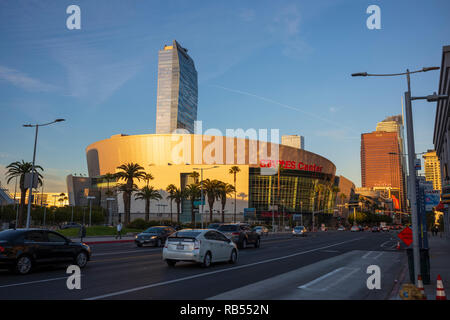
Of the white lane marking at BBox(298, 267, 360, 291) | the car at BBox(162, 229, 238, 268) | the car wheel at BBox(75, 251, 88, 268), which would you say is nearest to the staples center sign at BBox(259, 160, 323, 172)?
the car at BBox(162, 229, 238, 268)

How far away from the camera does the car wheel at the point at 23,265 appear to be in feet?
43.2

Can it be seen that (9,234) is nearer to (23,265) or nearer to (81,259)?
(23,265)

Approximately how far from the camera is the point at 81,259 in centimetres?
1574

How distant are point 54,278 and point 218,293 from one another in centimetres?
582

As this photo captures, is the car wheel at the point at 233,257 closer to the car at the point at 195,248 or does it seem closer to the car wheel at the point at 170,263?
the car at the point at 195,248

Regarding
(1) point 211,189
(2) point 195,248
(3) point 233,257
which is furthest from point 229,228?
(1) point 211,189

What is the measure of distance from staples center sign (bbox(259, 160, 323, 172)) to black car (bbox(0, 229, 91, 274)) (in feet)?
361

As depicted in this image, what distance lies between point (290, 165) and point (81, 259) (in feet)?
383

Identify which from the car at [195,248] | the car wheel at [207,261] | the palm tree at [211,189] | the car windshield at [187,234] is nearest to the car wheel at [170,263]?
the car at [195,248]

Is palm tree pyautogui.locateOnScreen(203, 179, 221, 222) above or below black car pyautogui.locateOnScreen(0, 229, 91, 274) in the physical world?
above

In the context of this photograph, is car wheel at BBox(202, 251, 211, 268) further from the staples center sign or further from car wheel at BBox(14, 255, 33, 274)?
the staples center sign

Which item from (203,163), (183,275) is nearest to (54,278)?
(183,275)

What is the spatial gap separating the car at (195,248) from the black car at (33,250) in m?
3.58

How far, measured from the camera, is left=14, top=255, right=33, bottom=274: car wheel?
1316 centimetres
